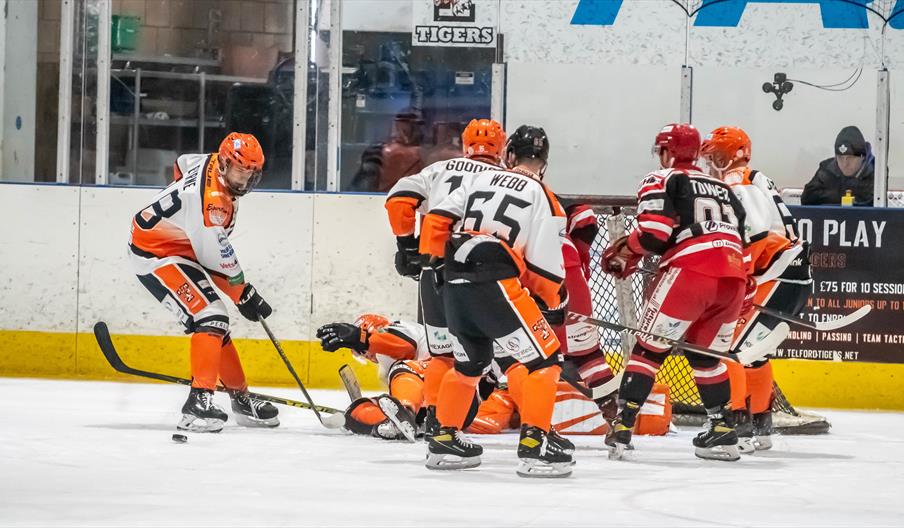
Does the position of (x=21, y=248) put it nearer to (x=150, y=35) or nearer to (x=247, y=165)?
(x=150, y=35)

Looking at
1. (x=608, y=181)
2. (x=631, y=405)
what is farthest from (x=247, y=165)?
(x=608, y=181)

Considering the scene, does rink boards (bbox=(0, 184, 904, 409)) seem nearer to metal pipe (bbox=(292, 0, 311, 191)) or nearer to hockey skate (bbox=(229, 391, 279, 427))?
metal pipe (bbox=(292, 0, 311, 191))

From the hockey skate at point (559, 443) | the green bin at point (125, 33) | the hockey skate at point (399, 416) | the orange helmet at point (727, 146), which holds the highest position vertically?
the green bin at point (125, 33)

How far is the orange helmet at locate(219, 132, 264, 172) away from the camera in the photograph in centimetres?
533

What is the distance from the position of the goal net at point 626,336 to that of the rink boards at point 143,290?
3.43ft

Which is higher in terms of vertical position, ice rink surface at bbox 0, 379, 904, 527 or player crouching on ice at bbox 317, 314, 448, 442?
player crouching on ice at bbox 317, 314, 448, 442

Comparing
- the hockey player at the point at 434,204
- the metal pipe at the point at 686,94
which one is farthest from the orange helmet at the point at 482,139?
the metal pipe at the point at 686,94

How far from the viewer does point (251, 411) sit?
18.6 ft

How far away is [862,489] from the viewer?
171 inches

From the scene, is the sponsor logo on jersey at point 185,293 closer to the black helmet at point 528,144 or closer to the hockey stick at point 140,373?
the hockey stick at point 140,373

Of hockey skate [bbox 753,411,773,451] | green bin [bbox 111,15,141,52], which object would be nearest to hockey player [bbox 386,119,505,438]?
hockey skate [bbox 753,411,773,451]

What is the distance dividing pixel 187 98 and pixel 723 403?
12.4 feet

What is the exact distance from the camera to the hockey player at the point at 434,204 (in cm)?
498

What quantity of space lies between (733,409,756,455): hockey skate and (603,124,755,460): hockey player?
51mm
